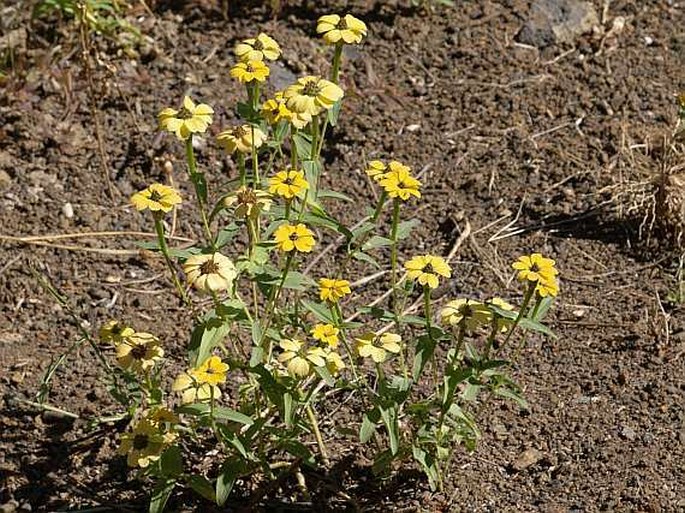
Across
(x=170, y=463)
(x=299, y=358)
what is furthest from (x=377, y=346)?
(x=170, y=463)

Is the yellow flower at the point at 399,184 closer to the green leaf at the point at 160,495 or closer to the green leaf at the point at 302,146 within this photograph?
the green leaf at the point at 302,146

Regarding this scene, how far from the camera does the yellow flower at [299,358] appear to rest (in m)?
2.34

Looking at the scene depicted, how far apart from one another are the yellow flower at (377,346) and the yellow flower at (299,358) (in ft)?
0.34

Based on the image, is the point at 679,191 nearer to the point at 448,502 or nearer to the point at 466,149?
the point at 466,149

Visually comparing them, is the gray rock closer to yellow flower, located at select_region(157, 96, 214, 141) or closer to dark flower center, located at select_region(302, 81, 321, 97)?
dark flower center, located at select_region(302, 81, 321, 97)

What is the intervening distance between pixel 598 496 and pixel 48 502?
145cm

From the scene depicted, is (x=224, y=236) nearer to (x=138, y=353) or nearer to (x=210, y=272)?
(x=210, y=272)

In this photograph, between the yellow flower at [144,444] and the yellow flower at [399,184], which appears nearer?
the yellow flower at [399,184]

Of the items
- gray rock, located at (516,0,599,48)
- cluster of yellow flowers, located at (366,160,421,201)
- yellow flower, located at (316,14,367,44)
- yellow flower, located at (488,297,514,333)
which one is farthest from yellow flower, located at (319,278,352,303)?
gray rock, located at (516,0,599,48)

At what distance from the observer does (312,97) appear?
2.40 meters

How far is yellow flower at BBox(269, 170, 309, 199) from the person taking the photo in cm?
232

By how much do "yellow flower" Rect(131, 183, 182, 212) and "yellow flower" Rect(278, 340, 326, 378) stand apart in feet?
1.29

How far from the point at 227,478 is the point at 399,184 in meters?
0.80

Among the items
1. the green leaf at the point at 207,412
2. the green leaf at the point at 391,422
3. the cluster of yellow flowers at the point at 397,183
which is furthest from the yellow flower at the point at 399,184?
the green leaf at the point at 207,412
